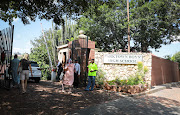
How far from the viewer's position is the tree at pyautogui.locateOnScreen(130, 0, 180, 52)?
2040 cm

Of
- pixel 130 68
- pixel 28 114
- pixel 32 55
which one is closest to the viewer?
pixel 28 114

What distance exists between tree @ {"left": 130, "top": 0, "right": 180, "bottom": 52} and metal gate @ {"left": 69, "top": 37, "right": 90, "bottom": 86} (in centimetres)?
1037

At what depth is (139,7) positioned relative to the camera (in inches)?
834

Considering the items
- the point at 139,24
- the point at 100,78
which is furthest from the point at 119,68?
the point at 139,24

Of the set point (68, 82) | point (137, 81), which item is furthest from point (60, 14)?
point (137, 81)

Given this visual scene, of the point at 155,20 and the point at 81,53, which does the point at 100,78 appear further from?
the point at 155,20

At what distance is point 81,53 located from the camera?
464 inches

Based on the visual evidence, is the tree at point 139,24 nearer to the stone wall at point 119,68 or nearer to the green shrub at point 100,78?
the stone wall at point 119,68

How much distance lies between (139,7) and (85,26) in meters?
7.56

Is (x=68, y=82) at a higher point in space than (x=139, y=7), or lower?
lower

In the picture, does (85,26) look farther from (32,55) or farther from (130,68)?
(130,68)

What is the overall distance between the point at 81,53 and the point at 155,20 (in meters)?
13.5

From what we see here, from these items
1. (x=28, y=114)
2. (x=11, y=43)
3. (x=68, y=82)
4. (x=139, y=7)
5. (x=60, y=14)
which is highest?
(x=139, y=7)

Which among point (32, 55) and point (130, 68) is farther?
point (32, 55)
